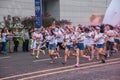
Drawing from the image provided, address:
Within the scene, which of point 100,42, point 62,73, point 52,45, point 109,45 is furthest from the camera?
point 109,45

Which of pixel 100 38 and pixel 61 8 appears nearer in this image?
pixel 100 38

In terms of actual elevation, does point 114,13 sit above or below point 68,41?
above

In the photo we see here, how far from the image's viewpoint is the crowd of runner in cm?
1565

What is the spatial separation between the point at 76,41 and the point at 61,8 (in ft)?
123

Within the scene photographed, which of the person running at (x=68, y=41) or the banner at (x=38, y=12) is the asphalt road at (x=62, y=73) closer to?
the person running at (x=68, y=41)

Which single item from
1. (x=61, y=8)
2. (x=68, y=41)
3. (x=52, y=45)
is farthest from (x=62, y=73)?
(x=61, y=8)

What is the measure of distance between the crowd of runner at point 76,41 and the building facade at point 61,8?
21902 mm

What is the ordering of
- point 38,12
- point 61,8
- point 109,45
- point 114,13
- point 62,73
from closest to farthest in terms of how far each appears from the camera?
point 114,13, point 62,73, point 109,45, point 38,12, point 61,8

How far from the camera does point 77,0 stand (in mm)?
54781

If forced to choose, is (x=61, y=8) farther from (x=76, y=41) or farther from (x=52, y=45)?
(x=76, y=41)

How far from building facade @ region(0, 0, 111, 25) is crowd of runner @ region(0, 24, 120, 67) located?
21.9 m

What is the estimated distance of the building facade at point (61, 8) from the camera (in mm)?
45844

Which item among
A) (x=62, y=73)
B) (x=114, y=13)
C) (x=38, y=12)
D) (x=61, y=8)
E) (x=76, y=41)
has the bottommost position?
(x=62, y=73)

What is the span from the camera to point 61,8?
5244 centimetres
